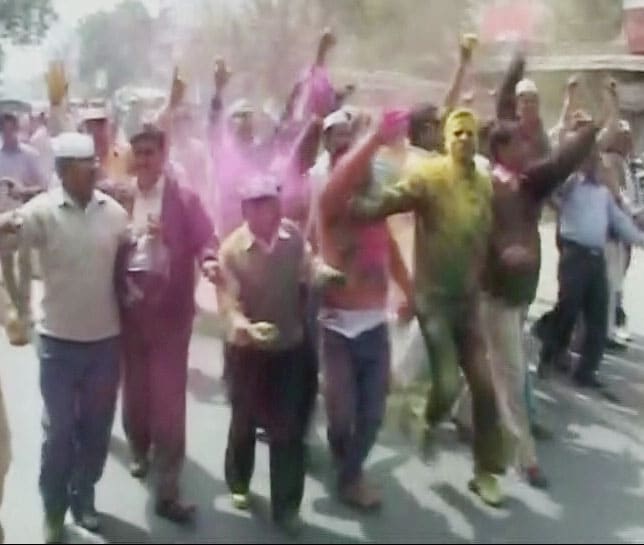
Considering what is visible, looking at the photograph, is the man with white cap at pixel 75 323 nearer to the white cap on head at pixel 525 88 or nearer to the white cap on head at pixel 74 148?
the white cap on head at pixel 74 148

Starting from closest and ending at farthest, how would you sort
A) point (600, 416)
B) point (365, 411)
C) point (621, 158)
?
1. point (365, 411)
2. point (600, 416)
3. point (621, 158)

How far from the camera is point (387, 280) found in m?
3.95

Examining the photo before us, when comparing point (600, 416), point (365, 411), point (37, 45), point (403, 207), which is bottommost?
point (600, 416)

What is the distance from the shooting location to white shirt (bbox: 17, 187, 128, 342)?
3.36 meters

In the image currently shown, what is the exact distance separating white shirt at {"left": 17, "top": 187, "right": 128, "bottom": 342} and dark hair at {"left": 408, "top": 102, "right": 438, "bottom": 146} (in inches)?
39.8

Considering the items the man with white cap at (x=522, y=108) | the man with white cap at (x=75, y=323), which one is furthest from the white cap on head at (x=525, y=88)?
the man with white cap at (x=75, y=323)

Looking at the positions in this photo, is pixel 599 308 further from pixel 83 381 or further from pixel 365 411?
pixel 83 381

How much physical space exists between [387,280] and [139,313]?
0.80 metres

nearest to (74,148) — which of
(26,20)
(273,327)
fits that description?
(273,327)

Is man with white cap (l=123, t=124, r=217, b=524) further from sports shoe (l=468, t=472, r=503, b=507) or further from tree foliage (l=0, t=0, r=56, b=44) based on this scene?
tree foliage (l=0, t=0, r=56, b=44)

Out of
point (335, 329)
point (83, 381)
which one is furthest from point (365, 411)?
point (83, 381)

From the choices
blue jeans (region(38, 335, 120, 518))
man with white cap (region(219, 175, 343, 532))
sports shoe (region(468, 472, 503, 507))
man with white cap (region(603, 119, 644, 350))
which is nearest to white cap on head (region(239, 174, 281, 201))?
man with white cap (region(219, 175, 343, 532))

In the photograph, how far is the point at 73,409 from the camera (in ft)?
11.5

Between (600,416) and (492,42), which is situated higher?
(492,42)
